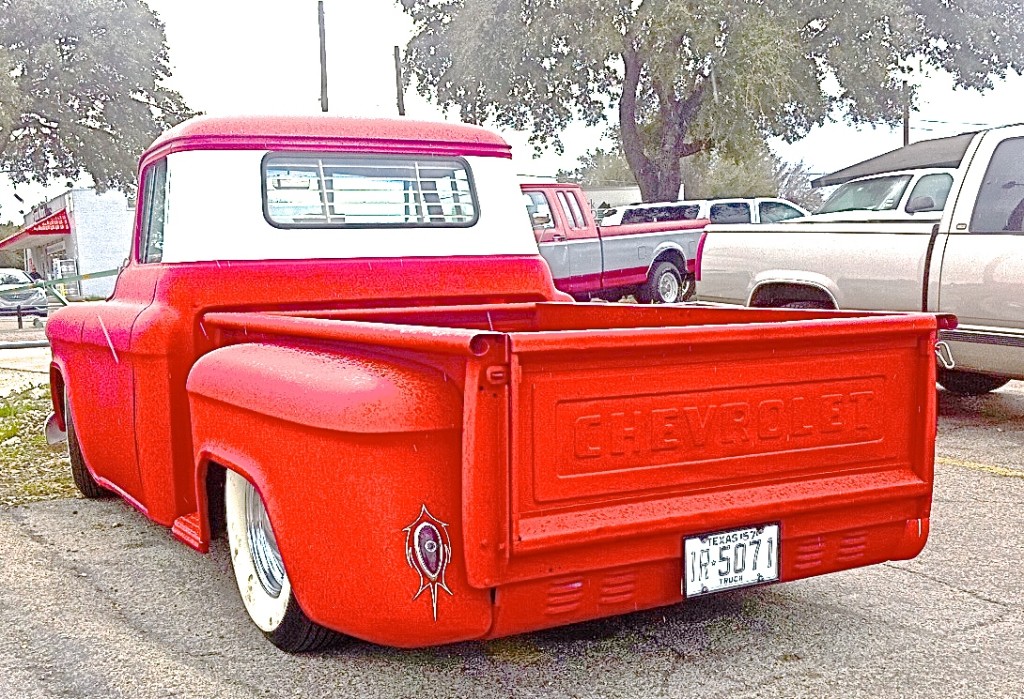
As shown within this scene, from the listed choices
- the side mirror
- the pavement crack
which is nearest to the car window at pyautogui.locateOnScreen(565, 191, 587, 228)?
the side mirror

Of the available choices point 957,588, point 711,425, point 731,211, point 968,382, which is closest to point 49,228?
point 731,211

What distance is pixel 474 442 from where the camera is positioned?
2.66m

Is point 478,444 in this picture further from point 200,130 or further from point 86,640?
point 200,130

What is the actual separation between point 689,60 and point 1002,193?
20549 mm

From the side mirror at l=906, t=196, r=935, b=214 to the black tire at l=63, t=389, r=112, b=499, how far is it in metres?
5.46

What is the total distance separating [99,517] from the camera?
5.35m

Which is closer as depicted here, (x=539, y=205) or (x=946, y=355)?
(x=946, y=355)

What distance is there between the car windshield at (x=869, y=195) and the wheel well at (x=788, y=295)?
1.34 m

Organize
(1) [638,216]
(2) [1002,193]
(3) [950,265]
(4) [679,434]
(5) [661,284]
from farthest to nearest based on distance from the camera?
(1) [638,216] → (5) [661,284] → (3) [950,265] → (2) [1002,193] → (4) [679,434]

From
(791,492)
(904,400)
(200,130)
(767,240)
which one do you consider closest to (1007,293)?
(767,240)

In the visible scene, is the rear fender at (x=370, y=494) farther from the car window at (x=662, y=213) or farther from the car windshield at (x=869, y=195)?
the car window at (x=662, y=213)

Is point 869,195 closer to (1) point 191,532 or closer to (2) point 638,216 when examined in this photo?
(1) point 191,532

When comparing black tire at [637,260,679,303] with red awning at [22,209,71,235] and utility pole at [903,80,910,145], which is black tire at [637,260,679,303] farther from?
red awning at [22,209,71,235]

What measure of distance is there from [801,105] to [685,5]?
631 centimetres
